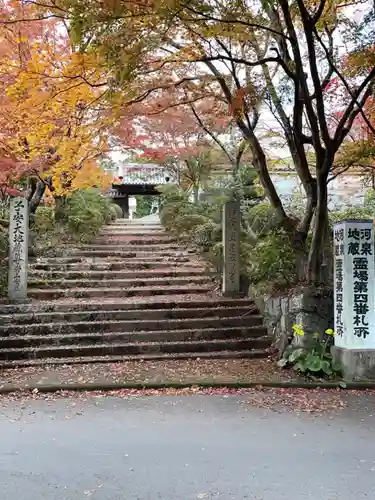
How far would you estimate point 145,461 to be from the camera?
423cm

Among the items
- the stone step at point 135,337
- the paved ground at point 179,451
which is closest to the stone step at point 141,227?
the stone step at point 135,337

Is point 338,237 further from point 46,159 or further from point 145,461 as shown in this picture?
point 46,159

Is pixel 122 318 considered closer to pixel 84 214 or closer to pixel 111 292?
pixel 111 292

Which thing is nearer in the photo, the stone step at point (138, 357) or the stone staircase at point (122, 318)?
the stone step at point (138, 357)

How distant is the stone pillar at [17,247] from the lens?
9.39m

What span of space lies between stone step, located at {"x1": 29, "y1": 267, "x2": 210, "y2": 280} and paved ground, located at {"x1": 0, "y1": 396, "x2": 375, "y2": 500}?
5724 millimetres

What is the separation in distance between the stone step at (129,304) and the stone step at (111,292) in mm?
299

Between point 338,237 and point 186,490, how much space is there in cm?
464

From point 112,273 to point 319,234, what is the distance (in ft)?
19.0

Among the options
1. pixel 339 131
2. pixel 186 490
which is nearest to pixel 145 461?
pixel 186 490

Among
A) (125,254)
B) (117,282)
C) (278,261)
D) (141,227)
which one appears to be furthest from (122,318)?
(141,227)

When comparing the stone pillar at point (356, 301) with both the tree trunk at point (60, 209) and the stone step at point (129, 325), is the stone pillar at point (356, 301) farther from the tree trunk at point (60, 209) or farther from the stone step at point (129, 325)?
the tree trunk at point (60, 209)

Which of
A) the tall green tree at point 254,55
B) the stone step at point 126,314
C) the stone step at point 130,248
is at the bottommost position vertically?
the stone step at point 126,314

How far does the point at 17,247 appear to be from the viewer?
30.9 ft
